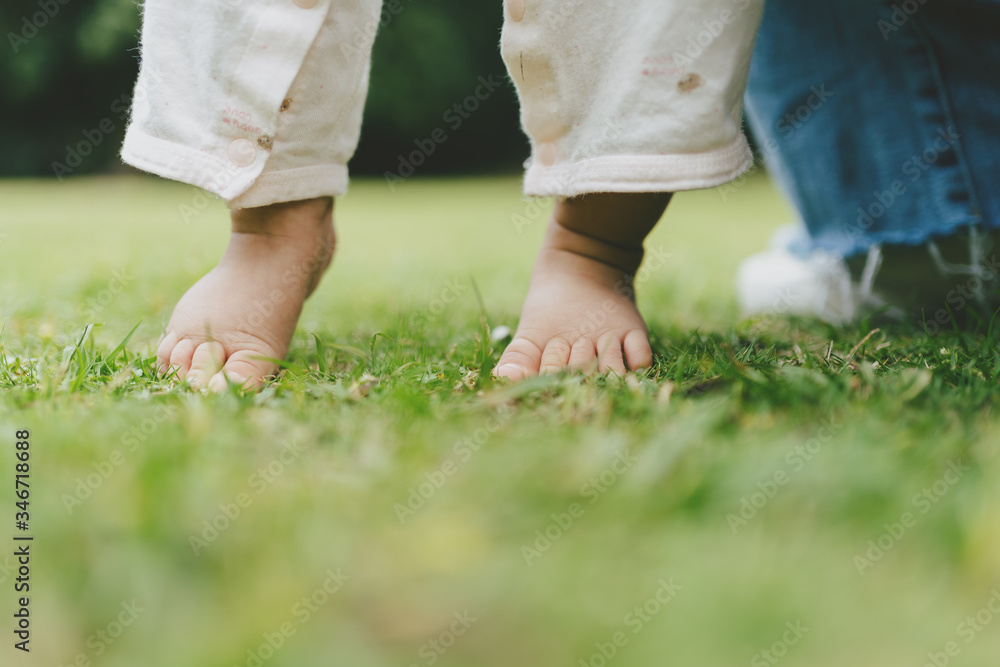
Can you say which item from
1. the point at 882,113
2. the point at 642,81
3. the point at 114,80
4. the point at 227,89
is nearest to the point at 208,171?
the point at 227,89

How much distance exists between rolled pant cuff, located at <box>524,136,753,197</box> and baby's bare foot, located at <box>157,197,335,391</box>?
0.39 meters

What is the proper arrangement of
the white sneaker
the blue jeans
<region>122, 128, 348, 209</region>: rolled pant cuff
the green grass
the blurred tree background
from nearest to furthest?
1. the green grass
2. <region>122, 128, 348, 209</region>: rolled pant cuff
3. the blue jeans
4. the white sneaker
5. the blurred tree background

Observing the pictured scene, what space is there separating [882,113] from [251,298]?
120 cm

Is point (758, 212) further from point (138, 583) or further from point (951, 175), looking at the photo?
point (138, 583)

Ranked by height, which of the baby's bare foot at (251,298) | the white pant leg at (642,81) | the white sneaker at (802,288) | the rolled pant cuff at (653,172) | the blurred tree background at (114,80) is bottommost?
the blurred tree background at (114,80)

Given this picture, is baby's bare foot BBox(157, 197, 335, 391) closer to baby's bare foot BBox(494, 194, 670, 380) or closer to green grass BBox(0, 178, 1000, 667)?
green grass BBox(0, 178, 1000, 667)

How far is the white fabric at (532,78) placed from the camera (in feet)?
3.18

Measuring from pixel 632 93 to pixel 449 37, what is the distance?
13369 millimetres

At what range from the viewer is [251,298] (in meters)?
1.05

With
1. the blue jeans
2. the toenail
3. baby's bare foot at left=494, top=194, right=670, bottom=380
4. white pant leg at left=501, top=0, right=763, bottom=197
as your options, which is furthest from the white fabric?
the blue jeans

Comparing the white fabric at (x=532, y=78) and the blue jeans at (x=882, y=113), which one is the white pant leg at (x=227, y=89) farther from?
the blue jeans at (x=882, y=113)

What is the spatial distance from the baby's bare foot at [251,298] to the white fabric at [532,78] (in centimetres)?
8

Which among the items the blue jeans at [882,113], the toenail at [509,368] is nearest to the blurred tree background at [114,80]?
the blue jeans at [882,113]

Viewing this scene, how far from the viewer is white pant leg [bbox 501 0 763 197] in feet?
3.22
